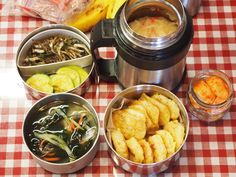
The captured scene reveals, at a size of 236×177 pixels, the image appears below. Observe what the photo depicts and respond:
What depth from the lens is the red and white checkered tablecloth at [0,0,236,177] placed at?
1.67 metres

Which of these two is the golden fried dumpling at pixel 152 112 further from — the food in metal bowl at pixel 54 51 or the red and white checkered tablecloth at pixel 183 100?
the food in metal bowl at pixel 54 51

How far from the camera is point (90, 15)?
1.82m

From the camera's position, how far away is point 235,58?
1823 millimetres

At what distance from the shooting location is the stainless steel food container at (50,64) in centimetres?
173

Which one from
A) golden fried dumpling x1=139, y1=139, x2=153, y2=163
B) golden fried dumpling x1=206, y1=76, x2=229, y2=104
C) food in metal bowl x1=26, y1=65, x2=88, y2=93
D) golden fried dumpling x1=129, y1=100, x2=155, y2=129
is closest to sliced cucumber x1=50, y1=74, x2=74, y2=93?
food in metal bowl x1=26, y1=65, x2=88, y2=93

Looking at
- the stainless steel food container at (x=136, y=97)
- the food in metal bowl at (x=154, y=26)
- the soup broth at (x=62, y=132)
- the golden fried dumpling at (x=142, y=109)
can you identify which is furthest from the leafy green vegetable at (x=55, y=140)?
the food in metal bowl at (x=154, y=26)

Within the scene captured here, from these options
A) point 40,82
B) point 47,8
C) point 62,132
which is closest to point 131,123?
point 62,132

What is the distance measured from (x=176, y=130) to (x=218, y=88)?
0.66 feet

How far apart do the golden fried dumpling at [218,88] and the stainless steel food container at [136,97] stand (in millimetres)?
125

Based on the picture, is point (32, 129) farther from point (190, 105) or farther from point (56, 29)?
point (190, 105)

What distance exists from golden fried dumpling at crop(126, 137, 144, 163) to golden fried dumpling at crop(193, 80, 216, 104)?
253 mm

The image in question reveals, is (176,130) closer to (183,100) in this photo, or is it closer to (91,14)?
(183,100)

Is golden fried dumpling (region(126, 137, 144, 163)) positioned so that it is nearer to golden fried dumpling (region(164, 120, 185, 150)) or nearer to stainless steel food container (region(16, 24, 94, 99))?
golden fried dumpling (region(164, 120, 185, 150))

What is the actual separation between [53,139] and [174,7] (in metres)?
0.52
